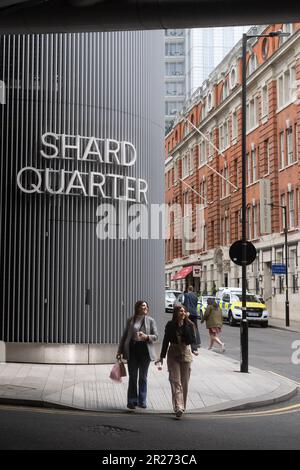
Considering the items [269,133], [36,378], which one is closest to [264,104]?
[269,133]

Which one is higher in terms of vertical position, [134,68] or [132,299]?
[134,68]

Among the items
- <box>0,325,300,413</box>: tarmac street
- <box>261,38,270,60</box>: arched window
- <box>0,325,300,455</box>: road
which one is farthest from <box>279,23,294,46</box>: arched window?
<box>0,325,300,455</box>: road

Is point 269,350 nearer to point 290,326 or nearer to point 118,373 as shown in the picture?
point 118,373

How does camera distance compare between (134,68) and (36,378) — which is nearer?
(36,378)

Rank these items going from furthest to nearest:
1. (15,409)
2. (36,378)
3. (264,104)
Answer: (264,104) → (36,378) → (15,409)

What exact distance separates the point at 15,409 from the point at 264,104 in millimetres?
39496

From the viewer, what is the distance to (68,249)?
15594 millimetres

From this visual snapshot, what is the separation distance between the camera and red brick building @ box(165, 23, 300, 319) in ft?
135

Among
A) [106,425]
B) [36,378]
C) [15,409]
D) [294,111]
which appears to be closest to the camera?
[106,425]

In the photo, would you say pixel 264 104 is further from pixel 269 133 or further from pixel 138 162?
pixel 138 162

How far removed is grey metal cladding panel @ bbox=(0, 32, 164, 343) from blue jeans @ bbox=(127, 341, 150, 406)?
532 cm

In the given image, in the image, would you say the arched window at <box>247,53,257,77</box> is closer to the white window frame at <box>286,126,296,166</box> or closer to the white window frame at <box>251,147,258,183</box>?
the white window frame at <box>251,147,258,183</box>

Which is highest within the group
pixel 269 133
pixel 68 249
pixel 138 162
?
pixel 269 133
